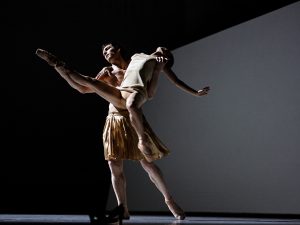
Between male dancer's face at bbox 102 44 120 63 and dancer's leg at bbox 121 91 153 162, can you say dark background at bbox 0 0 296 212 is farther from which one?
dancer's leg at bbox 121 91 153 162

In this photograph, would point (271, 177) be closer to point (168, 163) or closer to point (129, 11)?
point (168, 163)

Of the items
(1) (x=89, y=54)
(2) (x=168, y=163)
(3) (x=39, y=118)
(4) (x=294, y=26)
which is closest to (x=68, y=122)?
(3) (x=39, y=118)

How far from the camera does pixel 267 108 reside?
5.18 m

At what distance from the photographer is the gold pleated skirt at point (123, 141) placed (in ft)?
13.1

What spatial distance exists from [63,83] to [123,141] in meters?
1.96

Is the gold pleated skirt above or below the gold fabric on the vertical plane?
below


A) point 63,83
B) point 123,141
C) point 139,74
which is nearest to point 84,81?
point 139,74

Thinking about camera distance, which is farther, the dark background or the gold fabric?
the dark background

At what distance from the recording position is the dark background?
5.70 m

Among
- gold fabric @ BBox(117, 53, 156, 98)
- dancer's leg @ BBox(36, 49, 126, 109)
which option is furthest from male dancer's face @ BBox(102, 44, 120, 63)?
dancer's leg @ BBox(36, 49, 126, 109)

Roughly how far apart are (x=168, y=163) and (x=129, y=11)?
1524mm

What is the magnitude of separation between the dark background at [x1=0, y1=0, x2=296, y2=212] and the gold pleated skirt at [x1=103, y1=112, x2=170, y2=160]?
178cm

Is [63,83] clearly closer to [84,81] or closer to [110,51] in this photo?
[110,51]

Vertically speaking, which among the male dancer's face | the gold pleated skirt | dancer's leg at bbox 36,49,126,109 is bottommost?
the gold pleated skirt
